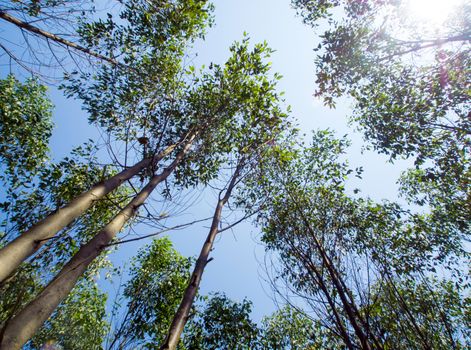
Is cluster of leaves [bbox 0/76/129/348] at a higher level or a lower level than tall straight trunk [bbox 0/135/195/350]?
higher

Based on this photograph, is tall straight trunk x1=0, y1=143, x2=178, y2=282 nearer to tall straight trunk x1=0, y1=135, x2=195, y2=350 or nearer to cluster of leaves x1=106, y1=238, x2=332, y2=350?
tall straight trunk x1=0, y1=135, x2=195, y2=350

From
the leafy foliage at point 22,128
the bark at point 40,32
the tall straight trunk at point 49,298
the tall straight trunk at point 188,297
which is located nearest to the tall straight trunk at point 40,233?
the tall straight trunk at point 49,298

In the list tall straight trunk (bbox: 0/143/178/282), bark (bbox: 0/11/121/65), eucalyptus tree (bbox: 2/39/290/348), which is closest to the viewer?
tall straight trunk (bbox: 0/143/178/282)

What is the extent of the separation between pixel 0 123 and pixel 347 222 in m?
10.4

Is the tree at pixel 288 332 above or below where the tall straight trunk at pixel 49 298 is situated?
above

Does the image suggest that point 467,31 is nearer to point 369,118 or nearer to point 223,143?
point 369,118

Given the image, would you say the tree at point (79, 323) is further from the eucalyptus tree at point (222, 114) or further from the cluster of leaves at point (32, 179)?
the eucalyptus tree at point (222, 114)

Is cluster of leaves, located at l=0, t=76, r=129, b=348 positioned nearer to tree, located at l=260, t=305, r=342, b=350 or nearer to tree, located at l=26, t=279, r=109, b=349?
tree, located at l=26, t=279, r=109, b=349

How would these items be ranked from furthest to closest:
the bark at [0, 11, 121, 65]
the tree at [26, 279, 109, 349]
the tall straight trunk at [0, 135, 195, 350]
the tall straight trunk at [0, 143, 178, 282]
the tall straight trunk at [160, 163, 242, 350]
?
the tree at [26, 279, 109, 349] < the bark at [0, 11, 121, 65] < the tall straight trunk at [160, 163, 242, 350] < the tall straight trunk at [0, 143, 178, 282] < the tall straight trunk at [0, 135, 195, 350]

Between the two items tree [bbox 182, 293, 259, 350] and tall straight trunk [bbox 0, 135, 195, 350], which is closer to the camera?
tall straight trunk [bbox 0, 135, 195, 350]

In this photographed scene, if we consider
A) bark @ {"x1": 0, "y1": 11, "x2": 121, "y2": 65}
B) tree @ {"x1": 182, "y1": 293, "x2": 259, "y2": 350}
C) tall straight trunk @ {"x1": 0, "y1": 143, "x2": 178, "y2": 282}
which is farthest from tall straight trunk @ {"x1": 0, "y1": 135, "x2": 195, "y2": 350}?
tree @ {"x1": 182, "y1": 293, "x2": 259, "y2": 350}

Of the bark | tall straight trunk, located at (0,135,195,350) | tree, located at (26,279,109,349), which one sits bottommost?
tall straight trunk, located at (0,135,195,350)

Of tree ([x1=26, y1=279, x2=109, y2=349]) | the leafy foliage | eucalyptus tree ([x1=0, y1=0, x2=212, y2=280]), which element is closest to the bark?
eucalyptus tree ([x1=0, y1=0, x2=212, y2=280])

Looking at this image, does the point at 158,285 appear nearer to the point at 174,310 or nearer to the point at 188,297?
the point at 174,310
